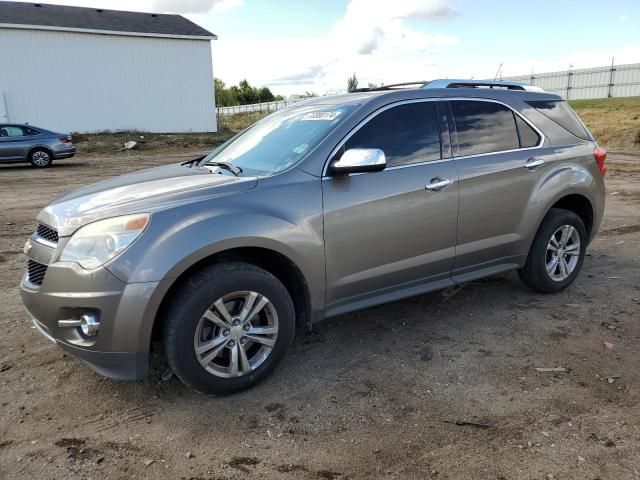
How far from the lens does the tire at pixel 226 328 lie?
2.97 meters

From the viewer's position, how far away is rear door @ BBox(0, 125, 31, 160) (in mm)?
15930

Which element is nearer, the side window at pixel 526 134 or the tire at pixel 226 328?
the tire at pixel 226 328

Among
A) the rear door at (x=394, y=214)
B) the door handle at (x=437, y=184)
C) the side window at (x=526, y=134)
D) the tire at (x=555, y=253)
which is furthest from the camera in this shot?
the tire at (x=555, y=253)

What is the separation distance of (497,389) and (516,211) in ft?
5.48

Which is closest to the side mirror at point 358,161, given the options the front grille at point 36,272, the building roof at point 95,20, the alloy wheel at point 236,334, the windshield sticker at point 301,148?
the windshield sticker at point 301,148

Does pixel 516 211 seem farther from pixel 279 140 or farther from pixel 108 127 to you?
pixel 108 127

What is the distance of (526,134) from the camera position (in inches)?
178

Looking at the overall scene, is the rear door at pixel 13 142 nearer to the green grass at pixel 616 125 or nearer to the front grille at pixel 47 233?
the front grille at pixel 47 233

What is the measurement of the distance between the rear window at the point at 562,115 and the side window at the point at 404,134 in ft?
4.14

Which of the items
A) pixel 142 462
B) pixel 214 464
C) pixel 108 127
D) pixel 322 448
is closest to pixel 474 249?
pixel 322 448

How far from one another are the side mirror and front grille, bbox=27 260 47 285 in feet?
6.19

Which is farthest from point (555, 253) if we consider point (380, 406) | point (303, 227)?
point (303, 227)

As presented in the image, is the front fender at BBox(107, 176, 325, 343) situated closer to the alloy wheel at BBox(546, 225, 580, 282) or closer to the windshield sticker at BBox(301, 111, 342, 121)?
the windshield sticker at BBox(301, 111, 342, 121)

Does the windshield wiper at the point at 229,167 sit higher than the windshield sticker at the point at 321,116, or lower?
lower
